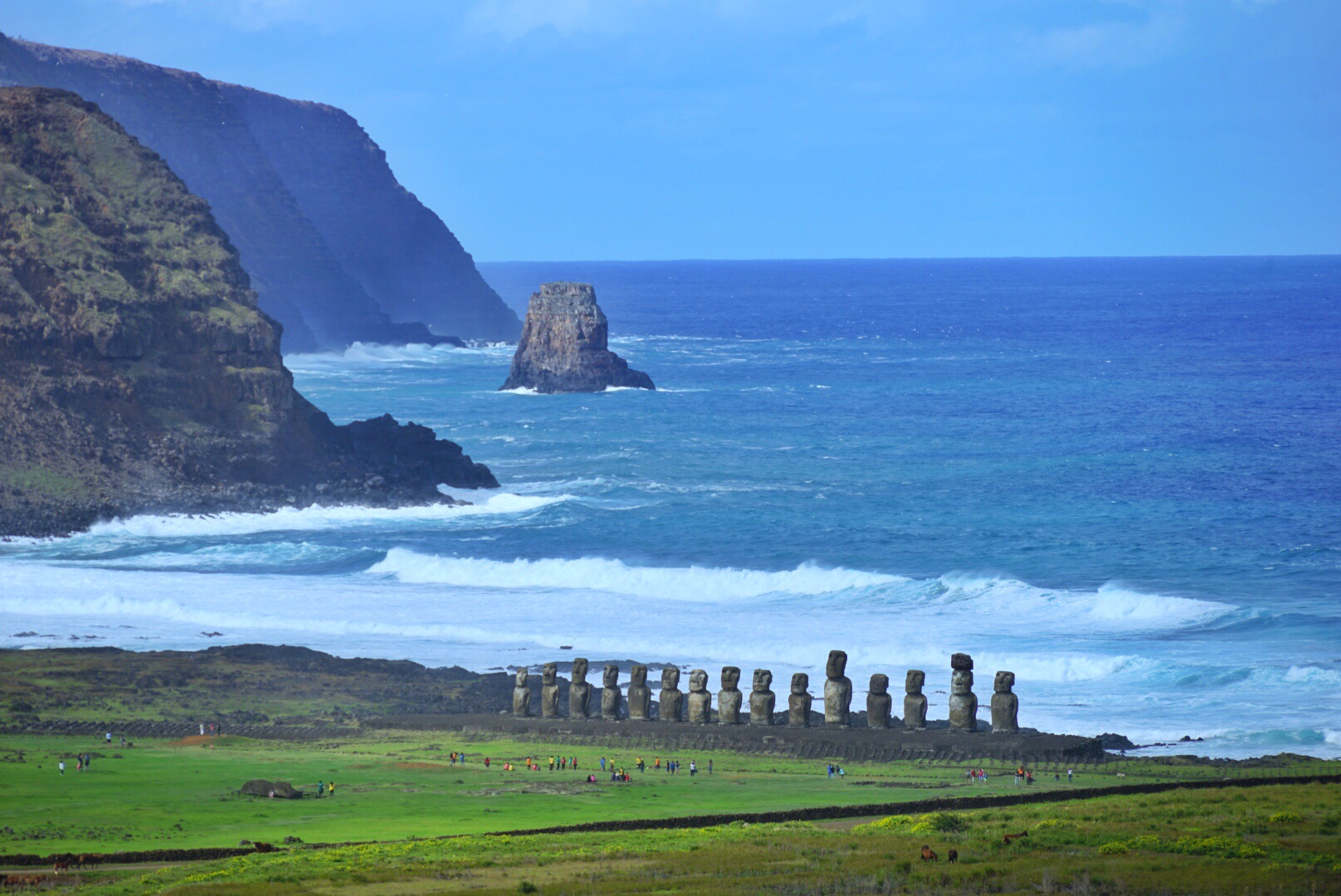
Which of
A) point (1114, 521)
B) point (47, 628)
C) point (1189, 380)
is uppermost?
point (1189, 380)

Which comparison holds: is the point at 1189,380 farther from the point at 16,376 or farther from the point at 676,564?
the point at 16,376

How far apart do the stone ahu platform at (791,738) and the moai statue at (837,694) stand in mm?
644

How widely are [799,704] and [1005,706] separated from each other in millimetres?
5977

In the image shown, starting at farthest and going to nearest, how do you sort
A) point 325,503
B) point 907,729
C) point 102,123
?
point 102,123 → point 325,503 → point 907,729

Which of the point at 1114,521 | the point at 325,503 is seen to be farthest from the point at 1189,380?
the point at 325,503

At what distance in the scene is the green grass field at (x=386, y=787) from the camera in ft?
126

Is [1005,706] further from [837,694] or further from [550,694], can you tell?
[550,694]

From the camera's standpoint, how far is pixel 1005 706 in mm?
47656

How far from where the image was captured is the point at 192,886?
100ft

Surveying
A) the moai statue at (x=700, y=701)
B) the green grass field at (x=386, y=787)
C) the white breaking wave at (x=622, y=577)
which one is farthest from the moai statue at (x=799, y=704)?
the white breaking wave at (x=622, y=577)

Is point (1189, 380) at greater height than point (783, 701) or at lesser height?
greater

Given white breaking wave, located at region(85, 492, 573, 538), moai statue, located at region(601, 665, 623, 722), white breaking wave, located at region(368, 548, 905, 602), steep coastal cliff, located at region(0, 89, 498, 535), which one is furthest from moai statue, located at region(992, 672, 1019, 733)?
steep coastal cliff, located at region(0, 89, 498, 535)

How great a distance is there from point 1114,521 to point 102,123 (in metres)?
64.0

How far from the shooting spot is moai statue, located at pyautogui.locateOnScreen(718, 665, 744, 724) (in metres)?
51.0
